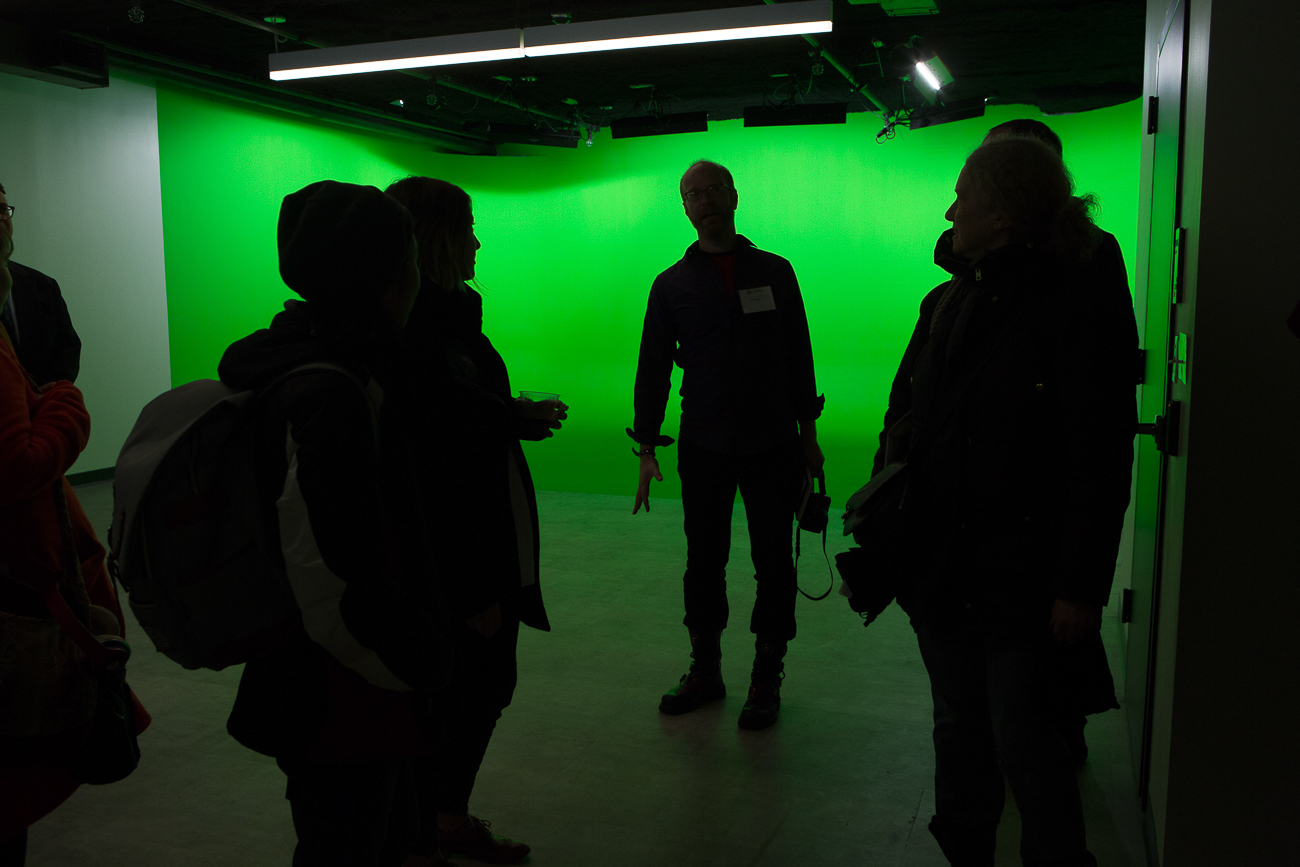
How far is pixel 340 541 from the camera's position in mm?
1272

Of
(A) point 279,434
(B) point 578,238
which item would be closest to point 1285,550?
(A) point 279,434

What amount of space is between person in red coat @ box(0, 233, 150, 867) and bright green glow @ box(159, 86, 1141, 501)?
17.8ft

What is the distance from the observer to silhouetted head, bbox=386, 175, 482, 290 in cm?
184

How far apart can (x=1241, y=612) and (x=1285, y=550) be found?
0.13m

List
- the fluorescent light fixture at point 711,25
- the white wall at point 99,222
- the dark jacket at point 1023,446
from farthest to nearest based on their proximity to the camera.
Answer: the white wall at point 99,222, the fluorescent light fixture at point 711,25, the dark jacket at point 1023,446

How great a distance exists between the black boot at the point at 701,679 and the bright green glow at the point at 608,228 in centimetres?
377

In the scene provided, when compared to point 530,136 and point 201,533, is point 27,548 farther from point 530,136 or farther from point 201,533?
point 530,136

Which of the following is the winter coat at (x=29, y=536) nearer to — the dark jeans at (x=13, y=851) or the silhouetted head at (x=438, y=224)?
the dark jeans at (x=13, y=851)

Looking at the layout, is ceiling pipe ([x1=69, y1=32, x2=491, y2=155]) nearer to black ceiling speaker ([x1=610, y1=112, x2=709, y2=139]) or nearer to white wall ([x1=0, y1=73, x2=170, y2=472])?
white wall ([x1=0, y1=73, x2=170, y2=472])

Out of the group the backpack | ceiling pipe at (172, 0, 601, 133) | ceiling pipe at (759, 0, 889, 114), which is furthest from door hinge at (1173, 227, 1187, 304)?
ceiling pipe at (172, 0, 601, 133)

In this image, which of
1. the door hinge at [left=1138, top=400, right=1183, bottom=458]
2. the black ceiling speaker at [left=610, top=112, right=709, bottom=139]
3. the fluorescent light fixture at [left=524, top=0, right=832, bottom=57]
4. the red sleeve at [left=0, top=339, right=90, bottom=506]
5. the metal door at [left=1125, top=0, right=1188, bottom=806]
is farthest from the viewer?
the black ceiling speaker at [left=610, top=112, right=709, bottom=139]

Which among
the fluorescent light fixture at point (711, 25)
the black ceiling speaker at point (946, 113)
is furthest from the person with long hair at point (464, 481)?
the black ceiling speaker at point (946, 113)

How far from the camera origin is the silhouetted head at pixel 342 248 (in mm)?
1367

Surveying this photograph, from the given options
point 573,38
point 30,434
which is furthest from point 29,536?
point 573,38
